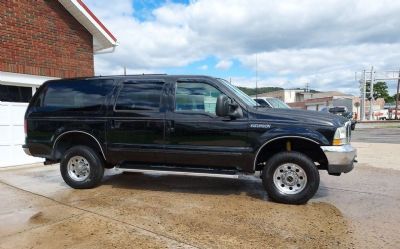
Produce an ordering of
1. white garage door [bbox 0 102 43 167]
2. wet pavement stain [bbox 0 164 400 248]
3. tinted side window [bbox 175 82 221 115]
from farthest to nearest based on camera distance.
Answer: white garage door [bbox 0 102 43 167] < tinted side window [bbox 175 82 221 115] < wet pavement stain [bbox 0 164 400 248]

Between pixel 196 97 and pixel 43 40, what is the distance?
7029mm

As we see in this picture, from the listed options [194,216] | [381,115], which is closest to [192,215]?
[194,216]

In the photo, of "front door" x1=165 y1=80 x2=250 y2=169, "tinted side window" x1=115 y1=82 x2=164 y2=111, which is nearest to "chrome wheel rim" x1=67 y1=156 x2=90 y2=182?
"tinted side window" x1=115 y1=82 x2=164 y2=111

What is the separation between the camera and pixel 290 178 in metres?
6.04

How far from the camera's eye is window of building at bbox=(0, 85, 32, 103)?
10680mm

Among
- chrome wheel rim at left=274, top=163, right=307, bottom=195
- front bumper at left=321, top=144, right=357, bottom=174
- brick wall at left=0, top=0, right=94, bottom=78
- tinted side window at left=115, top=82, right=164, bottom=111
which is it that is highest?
brick wall at left=0, top=0, right=94, bottom=78

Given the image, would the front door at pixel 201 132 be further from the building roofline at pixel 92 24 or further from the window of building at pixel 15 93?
the building roofline at pixel 92 24

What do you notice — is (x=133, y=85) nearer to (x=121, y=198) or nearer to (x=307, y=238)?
(x=121, y=198)

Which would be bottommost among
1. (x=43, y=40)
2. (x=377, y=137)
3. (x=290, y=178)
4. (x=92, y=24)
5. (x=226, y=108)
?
(x=377, y=137)

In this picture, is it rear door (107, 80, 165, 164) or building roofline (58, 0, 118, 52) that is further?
building roofline (58, 0, 118, 52)

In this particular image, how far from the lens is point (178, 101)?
259 inches

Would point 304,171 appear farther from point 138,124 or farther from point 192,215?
point 138,124

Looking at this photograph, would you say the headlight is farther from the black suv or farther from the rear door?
the rear door

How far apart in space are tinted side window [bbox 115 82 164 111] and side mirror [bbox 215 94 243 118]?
3.84 ft
